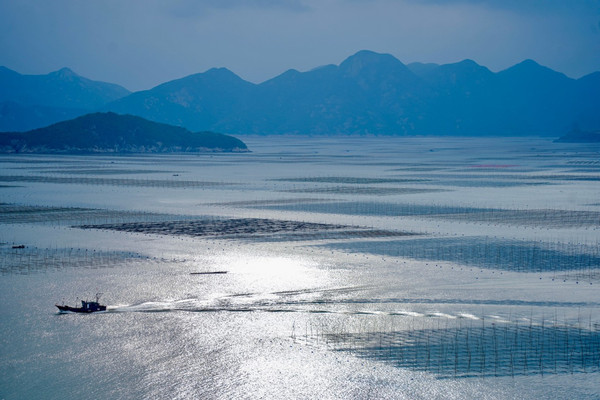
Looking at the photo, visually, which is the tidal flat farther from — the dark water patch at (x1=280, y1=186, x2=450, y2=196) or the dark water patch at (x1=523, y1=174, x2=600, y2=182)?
the dark water patch at (x1=523, y1=174, x2=600, y2=182)

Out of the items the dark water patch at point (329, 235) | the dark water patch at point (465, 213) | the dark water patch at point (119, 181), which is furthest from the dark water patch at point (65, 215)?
the dark water patch at point (119, 181)

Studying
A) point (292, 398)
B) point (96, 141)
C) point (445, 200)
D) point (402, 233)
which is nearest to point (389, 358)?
point (292, 398)

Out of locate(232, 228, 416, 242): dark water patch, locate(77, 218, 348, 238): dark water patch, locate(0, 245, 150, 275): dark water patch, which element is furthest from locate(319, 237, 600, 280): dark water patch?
locate(0, 245, 150, 275): dark water patch

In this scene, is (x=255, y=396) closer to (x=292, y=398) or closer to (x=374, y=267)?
(x=292, y=398)

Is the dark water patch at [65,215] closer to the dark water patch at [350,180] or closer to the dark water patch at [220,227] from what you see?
the dark water patch at [220,227]

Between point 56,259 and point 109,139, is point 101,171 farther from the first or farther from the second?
point 109,139

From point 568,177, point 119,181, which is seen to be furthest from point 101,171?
point 568,177
